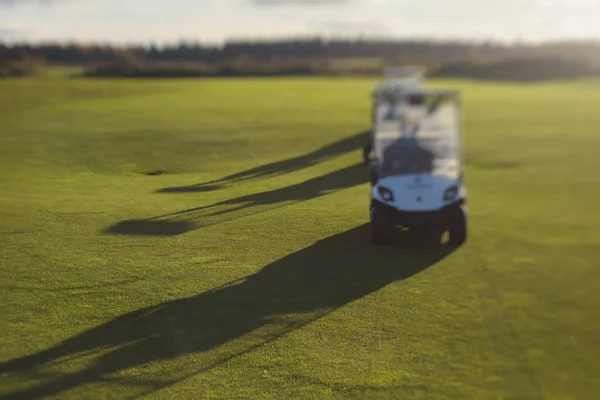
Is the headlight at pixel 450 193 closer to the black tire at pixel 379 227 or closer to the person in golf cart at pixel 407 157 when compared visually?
the person in golf cart at pixel 407 157

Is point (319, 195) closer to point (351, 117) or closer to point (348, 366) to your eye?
point (348, 366)

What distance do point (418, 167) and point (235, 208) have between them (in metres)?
3.87

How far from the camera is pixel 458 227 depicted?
8.90 m

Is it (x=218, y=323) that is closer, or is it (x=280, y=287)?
(x=218, y=323)

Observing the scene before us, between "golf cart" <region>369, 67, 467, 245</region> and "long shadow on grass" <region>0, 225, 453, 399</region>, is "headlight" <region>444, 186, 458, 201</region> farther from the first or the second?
"long shadow on grass" <region>0, 225, 453, 399</region>

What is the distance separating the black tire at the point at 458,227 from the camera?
29.0 feet

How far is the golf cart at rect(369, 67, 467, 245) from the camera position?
8727 mm

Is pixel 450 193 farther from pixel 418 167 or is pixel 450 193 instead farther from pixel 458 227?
pixel 418 167

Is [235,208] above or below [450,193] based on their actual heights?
below

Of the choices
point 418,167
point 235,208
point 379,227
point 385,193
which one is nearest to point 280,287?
point 379,227

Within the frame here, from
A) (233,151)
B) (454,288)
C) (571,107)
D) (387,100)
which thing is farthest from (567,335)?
(571,107)

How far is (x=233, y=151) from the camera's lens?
18234 millimetres

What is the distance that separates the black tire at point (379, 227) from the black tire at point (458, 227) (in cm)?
96

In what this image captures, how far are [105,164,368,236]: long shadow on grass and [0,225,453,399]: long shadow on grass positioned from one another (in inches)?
97.1
